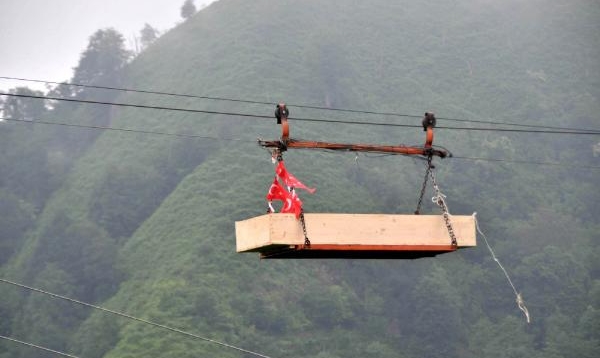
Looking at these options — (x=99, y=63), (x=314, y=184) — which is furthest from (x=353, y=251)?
(x=99, y=63)

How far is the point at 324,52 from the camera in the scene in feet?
352

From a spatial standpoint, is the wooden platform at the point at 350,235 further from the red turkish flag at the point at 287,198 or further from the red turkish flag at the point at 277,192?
the red turkish flag at the point at 277,192

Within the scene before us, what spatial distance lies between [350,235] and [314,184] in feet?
229

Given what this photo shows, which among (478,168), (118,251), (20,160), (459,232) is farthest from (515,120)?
(459,232)

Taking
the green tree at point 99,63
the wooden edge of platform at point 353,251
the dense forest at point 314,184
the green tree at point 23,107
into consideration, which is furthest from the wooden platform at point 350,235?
the green tree at point 99,63

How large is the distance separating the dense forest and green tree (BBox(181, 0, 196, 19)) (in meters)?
0.87

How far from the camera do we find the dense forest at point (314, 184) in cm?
6775

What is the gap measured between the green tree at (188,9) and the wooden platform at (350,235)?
395 ft

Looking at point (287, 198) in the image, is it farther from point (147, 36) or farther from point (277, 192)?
point (147, 36)

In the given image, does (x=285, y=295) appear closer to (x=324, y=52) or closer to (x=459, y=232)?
(x=324, y=52)

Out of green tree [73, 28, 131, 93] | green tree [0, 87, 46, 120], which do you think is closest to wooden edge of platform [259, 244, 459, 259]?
green tree [0, 87, 46, 120]

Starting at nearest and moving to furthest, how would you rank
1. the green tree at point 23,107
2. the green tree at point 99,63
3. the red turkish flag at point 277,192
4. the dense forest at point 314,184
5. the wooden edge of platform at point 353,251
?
the wooden edge of platform at point 353,251 → the red turkish flag at point 277,192 → the dense forest at point 314,184 → the green tree at point 23,107 → the green tree at point 99,63

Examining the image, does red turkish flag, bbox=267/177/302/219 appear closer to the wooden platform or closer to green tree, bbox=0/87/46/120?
the wooden platform

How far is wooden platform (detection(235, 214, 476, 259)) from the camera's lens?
23.6 ft
